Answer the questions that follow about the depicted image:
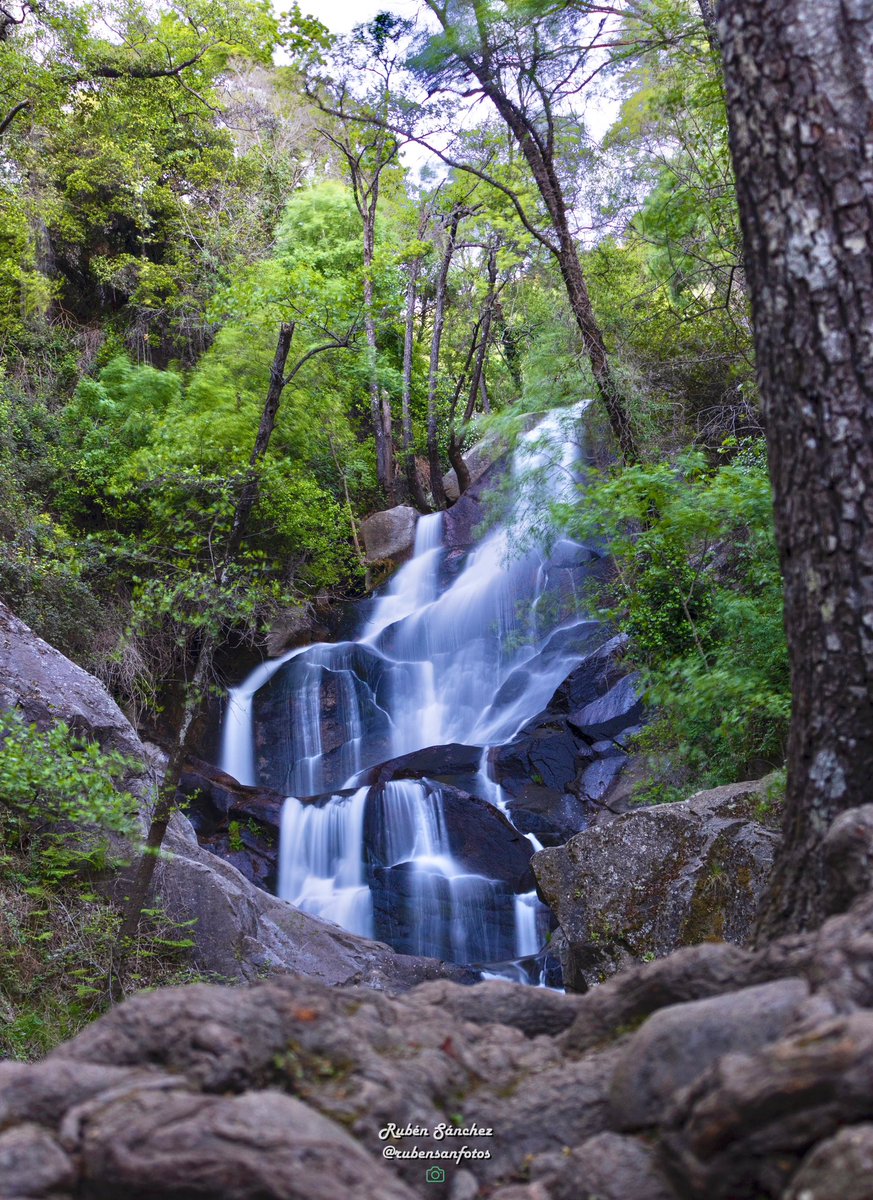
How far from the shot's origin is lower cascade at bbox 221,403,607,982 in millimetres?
11102

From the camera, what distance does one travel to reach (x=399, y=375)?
69.2 ft

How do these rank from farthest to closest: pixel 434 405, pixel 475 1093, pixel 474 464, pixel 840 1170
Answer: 1. pixel 474 464
2. pixel 434 405
3. pixel 475 1093
4. pixel 840 1170

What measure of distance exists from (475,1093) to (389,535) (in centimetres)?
1780

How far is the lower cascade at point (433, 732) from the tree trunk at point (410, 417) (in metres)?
1.33

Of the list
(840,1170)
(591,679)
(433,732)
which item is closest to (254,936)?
(433,732)

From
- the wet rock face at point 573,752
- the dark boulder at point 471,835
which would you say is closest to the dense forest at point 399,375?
the wet rock face at point 573,752

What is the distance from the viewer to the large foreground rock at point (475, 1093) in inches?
63.9

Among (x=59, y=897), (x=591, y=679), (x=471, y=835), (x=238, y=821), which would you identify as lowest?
(x=471, y=835)

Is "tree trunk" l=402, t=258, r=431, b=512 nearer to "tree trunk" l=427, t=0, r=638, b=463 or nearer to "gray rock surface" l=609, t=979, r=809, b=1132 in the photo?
"tree trunk" l=427, t=0, r=638, b=463

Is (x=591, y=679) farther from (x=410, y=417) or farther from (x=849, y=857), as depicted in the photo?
(x=849, y=857)

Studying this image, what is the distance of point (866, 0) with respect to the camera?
8.80 ft

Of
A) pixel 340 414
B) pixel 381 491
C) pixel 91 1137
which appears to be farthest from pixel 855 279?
pixel 381 491

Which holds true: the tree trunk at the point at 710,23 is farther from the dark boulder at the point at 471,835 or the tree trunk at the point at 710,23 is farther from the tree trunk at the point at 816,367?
the dark boulder at the point at 471,835

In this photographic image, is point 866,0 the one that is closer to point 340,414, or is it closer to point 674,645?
point 674,645
